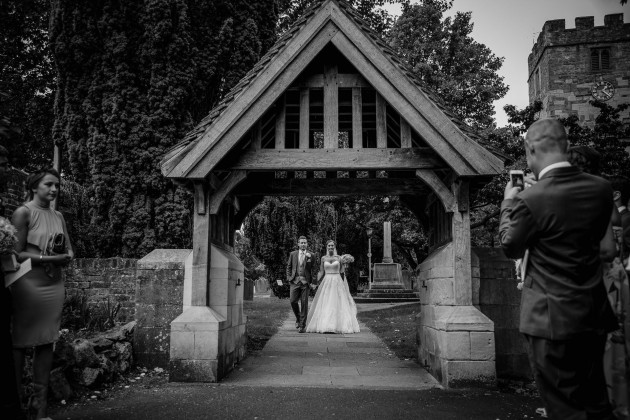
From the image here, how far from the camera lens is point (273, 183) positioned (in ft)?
25.5

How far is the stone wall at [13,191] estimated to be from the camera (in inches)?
286

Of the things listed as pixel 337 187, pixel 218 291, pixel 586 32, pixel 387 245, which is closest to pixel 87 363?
pixel 218 291

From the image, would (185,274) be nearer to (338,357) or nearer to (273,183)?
(273,183)

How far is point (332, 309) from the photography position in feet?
40.2

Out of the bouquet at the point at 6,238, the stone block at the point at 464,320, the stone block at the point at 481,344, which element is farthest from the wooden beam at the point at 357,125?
the bouquet at the point at 6,238

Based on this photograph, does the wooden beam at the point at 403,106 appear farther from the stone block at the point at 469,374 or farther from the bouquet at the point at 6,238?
the bouquet at the point at 6,238

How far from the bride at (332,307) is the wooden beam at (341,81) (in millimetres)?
6140

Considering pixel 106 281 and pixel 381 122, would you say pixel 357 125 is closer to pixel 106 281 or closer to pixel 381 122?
pixel 381 122

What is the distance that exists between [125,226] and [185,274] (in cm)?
613

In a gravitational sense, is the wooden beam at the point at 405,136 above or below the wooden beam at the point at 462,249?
above

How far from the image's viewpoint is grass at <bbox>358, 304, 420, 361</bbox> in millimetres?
9203

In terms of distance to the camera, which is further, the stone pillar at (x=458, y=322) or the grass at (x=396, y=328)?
the grass at (x=396, y=328)

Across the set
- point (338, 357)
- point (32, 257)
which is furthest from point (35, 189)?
point (338, 357)

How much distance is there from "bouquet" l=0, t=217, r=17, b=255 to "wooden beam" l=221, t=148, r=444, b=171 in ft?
10.6
